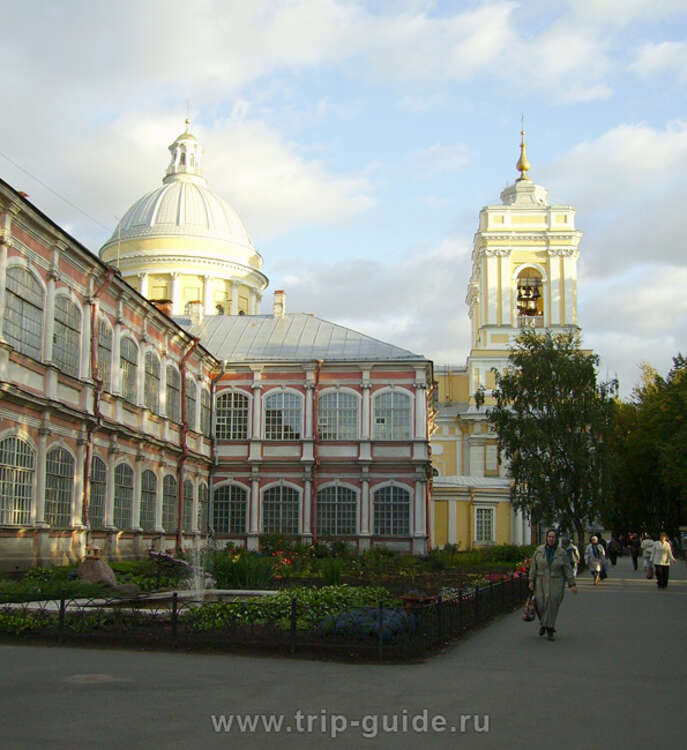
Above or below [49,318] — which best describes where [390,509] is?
below

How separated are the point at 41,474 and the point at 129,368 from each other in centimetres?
746

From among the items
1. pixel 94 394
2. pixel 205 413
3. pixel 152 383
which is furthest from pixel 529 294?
pixel 94 394

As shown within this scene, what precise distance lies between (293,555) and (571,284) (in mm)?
33518

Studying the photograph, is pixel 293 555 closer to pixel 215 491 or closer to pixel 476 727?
pixel 215 491

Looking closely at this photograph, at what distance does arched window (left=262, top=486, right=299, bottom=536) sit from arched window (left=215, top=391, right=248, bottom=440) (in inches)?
111

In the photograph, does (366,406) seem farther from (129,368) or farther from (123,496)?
(123,496)

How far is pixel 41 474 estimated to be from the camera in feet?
82.6

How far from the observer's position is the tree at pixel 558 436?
4222 centimetres

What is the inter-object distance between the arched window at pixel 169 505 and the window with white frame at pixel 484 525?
21.0 metres

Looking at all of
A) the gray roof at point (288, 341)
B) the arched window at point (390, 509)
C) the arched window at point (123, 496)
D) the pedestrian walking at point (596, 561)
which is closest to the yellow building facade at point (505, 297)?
the gray roof at point (288, 341)

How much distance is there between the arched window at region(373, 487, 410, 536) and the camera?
4109 cm

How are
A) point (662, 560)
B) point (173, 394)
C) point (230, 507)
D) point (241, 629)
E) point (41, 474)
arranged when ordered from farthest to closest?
point (230, 507), point (173, 394), point (662, 560), point (41, 474), point (241, 629)

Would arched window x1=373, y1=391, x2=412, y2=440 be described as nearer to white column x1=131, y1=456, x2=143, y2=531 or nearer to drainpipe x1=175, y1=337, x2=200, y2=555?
Answer: drainpipe x1=175, y1=337, x2=200, y2=555

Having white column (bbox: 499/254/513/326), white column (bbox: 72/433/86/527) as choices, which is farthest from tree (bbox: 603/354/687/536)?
white column (bbox: 72/433/86/527)
